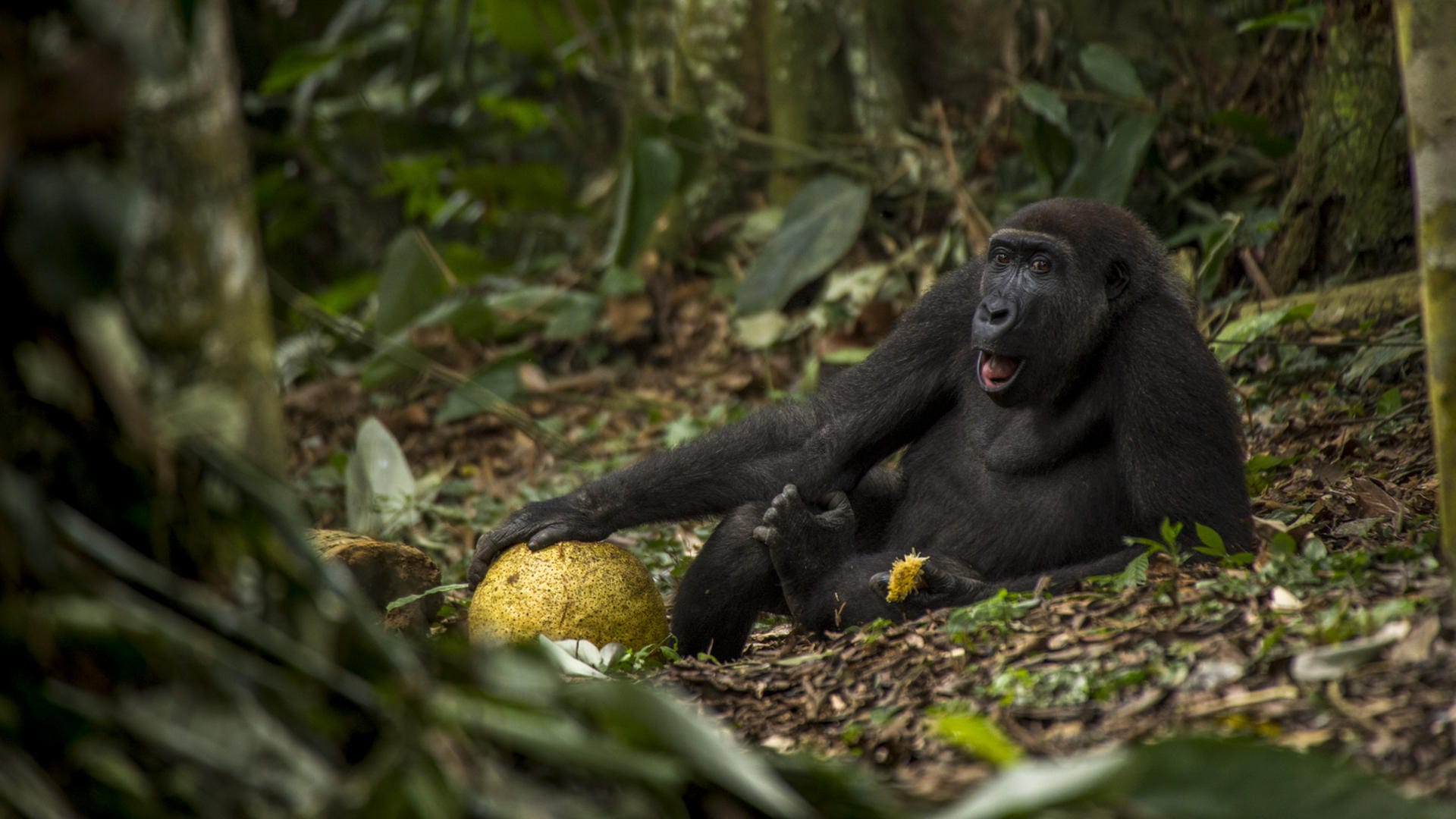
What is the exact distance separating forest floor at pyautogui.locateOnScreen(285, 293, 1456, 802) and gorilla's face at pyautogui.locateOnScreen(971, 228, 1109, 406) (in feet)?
2.72

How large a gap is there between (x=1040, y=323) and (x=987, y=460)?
21.2 inches

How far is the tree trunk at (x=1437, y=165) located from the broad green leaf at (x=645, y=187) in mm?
5268

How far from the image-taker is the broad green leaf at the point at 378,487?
5.99 meters

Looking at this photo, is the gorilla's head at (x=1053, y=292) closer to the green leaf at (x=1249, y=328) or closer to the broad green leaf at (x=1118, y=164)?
the green leaf at (x=1249, y=328)

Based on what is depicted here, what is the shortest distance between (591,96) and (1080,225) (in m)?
7.64

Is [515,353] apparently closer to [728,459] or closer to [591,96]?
[728,459]

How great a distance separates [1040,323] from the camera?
4434mm

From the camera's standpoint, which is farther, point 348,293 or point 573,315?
point 348,293

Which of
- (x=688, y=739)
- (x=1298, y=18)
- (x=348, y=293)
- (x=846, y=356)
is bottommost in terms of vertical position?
(x=348, y=293)

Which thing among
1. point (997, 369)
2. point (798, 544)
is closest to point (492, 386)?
point (798, 544)

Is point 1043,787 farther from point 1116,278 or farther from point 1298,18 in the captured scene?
point 1298,18

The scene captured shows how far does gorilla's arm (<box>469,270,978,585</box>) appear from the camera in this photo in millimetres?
4852

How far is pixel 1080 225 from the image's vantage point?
455 centimetres

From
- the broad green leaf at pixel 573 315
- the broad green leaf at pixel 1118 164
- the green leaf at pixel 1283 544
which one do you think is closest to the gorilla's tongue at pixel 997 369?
the green leaf at pixel 1283 544
